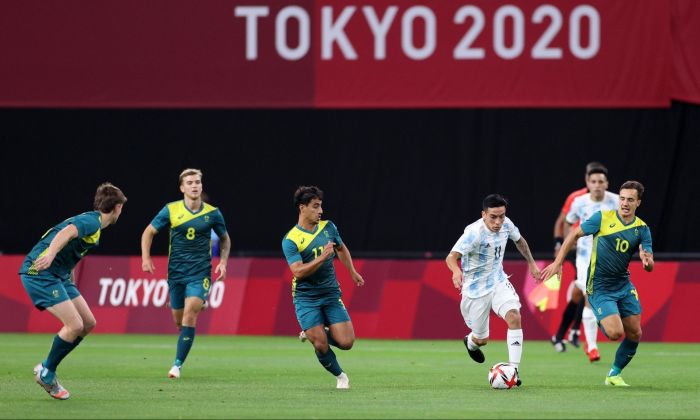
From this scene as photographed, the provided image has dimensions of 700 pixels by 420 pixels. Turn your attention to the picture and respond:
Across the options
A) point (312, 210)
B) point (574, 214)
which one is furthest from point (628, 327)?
point (574, 214)

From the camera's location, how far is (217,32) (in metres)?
25.1

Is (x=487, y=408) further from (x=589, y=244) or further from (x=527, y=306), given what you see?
(x=527, y=306)

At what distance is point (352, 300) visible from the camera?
22078mm

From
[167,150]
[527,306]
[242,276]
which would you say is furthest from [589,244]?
[167,150]

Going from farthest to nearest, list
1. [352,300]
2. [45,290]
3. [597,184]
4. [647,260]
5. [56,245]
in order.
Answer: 1. [352,300]
2. [597,184]
3. [647,260]
4. [45,290]
5. [56,245]

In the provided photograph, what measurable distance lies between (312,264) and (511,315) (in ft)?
7.18

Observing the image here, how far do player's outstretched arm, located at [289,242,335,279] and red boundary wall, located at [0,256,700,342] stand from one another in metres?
8.00

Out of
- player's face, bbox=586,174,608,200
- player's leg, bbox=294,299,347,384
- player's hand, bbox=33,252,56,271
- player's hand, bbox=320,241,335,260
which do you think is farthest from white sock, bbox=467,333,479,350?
player's hand, bbox=33,252,56,271

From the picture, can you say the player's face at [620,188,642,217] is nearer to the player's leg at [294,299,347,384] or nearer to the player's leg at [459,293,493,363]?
the player's leg at [459,293,493,363]

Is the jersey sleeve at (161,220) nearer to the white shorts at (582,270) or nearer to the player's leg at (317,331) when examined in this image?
the player's leg at (317,331)

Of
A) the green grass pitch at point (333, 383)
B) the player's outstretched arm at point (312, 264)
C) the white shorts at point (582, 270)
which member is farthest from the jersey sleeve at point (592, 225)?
the white shorts at point (582, 270)

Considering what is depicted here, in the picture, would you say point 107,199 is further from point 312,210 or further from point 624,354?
point 624,354

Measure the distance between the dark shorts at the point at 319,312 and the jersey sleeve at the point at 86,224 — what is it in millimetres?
2317

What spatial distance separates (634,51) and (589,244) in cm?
692
